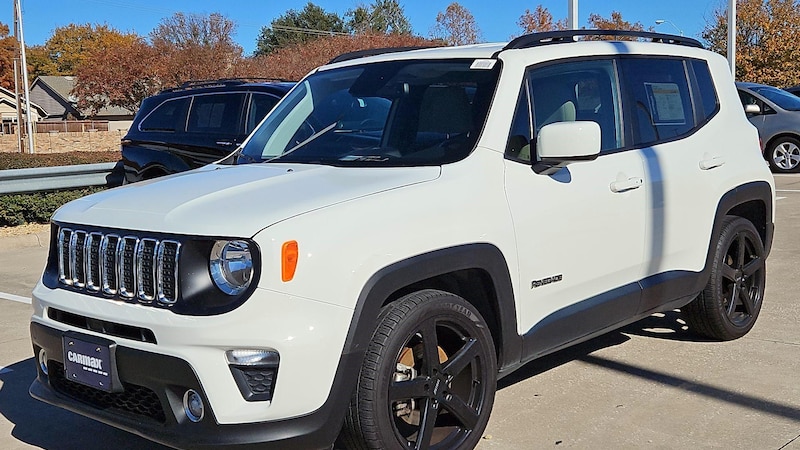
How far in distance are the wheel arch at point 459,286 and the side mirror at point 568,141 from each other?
1.79 feet

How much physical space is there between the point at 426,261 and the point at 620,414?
5.09 feet

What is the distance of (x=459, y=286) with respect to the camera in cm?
404

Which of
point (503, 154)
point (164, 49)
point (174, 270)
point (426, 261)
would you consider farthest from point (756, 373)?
point (164, 49)

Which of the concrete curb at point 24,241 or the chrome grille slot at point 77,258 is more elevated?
the chrome grille slot at point 77,258

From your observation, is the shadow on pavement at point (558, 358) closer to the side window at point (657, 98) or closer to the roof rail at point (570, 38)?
the side window at point (657, 98)

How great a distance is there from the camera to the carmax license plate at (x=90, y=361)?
345 centimetres

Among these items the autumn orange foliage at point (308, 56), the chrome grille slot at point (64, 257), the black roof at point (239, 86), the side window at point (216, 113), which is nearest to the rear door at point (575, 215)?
the chrome grille slot at point (64, 257)

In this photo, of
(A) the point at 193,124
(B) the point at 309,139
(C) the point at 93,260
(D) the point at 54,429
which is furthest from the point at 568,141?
(A) the point at 193,124

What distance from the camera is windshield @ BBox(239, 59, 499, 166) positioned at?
13.8 ft

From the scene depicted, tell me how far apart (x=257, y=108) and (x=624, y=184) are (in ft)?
18.8

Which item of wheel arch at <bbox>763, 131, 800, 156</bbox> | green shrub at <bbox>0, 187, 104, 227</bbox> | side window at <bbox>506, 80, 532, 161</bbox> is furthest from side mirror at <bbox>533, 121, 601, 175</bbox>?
wheel arch at <bbox>763, 131, 800, 156</bbox>

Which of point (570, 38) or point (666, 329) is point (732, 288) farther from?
point (570, 38)

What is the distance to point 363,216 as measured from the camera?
3.47m

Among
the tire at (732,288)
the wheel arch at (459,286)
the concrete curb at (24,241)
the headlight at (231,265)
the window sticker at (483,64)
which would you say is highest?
the window sticker at (483,64)
